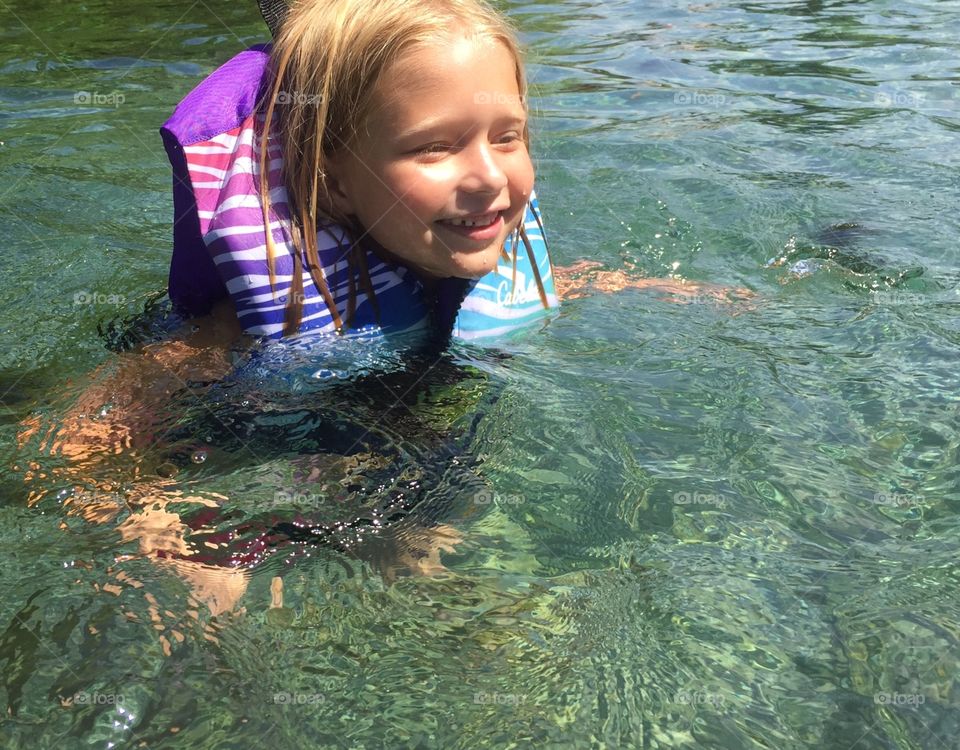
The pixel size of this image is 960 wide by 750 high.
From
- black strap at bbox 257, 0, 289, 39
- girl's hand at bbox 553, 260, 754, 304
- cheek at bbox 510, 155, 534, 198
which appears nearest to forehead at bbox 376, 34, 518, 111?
cheek at bbox 510, 155, 534, 198

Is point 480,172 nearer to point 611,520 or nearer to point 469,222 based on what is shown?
point 469,222

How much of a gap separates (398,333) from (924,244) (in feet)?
7.97

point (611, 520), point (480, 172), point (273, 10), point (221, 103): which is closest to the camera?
point (611, 520)

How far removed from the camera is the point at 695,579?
2418mm

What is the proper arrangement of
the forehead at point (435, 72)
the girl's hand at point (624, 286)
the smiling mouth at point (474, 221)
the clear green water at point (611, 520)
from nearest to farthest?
the clear green water at point (611, 520)
the forehead at point (435, 72)
the smiling mouth at point (474, 221)
the girl's hand at point (624, 286)

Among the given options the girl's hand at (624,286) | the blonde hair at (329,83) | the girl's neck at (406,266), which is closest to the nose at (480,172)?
the blonde hair at (329,83)

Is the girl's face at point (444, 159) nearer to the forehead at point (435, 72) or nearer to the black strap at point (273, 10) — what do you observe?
the forehead at point (435, 72)

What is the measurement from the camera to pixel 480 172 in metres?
2.78

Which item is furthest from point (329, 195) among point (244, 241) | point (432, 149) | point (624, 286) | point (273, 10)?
point (624, 286)

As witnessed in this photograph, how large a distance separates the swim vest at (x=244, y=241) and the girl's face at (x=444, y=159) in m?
0.18

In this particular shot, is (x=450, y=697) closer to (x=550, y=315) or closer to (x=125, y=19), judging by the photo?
(x=550, y=315)

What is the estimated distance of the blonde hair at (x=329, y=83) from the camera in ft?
9.05

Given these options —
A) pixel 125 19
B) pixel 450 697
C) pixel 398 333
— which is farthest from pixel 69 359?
pixel 125 19

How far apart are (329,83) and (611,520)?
1.37 m
